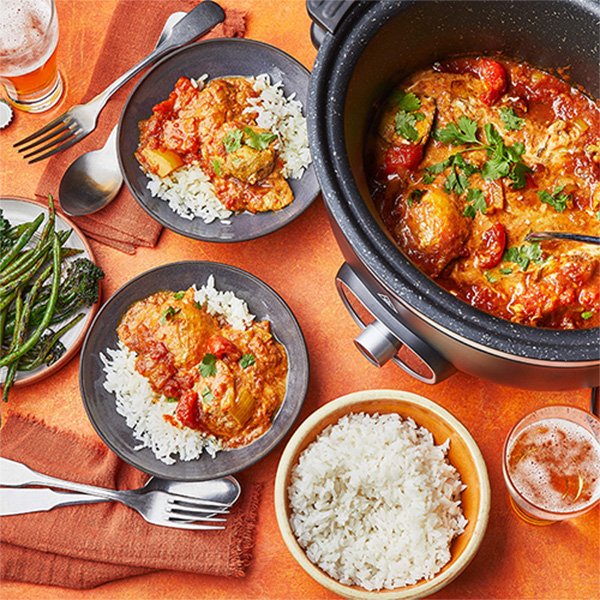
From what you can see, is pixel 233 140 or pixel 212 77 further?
pixel 212 77

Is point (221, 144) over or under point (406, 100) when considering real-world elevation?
under

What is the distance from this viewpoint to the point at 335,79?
90.0 inches

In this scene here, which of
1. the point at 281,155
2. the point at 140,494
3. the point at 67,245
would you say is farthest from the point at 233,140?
the point at 140,494

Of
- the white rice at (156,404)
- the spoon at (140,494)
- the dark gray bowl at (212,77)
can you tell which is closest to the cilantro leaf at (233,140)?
the dark gray bowl at (212,77)

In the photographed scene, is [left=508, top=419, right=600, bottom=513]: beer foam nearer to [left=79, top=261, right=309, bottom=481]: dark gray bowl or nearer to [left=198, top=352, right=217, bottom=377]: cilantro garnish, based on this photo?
[left=79, top=261, right=309, bottom=481]: dark gray bowl

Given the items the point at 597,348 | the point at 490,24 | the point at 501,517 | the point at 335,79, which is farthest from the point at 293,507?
the point at 490,24

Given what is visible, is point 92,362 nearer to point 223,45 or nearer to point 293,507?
point 293,507

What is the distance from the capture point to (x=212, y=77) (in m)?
3.30

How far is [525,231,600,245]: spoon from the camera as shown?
226 cm

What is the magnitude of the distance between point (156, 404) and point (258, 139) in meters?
1.28

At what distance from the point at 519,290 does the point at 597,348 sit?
499 millimetres

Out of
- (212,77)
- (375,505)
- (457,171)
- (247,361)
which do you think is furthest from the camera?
(212,77)

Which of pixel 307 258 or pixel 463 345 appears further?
pixel 307 258

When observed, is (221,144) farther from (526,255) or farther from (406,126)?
(526,255)
